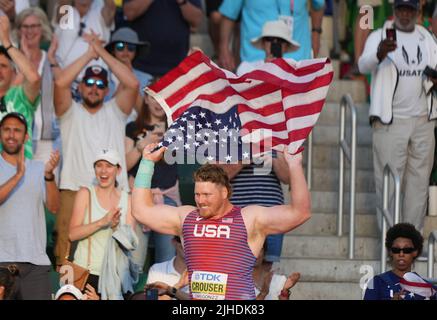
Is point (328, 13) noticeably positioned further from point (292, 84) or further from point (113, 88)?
point (292, 84)

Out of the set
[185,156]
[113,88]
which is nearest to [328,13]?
[113,88]

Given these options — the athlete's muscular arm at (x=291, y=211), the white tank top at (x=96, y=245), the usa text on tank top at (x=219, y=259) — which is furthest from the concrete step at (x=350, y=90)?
the usa text on tank top at (x=219, y=259)

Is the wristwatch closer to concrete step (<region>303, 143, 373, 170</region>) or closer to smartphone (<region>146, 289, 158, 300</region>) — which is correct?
smartphone (<region>146, 289, 158, 300</region>)

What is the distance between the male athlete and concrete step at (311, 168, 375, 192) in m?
4.45

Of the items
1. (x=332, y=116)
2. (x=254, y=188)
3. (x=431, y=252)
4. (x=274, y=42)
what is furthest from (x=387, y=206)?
(x=332, y=116)

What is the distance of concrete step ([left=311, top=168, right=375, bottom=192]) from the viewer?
620 inches

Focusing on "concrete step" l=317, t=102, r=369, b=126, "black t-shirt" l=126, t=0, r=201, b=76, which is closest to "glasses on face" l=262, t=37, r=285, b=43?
"black t-shirt" l=126, t=0, r=201, b=76

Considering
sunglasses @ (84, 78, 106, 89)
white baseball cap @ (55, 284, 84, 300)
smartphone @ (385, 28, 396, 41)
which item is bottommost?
white baseball cap @ (55, 284, 84, 300)

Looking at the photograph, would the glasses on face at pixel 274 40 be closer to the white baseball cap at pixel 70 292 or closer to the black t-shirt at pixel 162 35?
the black t-shirt at pixel 162 35

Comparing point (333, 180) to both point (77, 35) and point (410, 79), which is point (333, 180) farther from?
point (77, 35)

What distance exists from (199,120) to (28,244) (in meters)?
1.89

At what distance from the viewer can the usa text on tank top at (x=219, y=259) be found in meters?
11.1

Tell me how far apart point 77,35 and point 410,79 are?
318cm

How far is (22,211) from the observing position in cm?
1337
